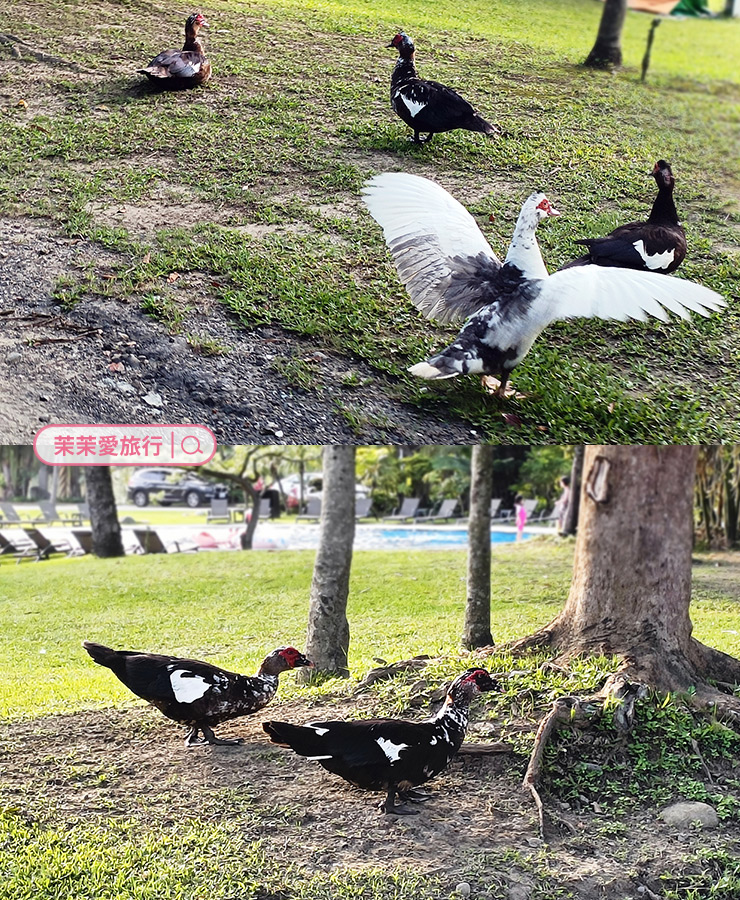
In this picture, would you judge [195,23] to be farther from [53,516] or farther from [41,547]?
[41,547]

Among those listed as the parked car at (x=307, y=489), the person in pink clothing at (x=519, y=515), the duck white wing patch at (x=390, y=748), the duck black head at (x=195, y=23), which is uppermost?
the duck black head at (x=195, y=23)

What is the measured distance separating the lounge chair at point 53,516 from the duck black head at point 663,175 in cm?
228

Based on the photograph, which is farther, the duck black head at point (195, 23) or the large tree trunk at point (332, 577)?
the large tree trunk at point (332, 577)

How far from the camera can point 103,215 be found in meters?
3.07

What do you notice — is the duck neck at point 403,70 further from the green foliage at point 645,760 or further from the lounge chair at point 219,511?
the green foliage at point 645,760

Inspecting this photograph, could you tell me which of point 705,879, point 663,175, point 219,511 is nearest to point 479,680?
point 705,879

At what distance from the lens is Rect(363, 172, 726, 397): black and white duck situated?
2611mm

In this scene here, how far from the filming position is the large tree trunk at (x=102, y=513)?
3297 mm

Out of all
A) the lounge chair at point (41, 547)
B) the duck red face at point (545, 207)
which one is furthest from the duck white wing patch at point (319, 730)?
the duck red face at point (545, 207)

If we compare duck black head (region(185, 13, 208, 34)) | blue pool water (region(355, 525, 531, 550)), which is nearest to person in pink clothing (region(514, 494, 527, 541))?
blue pool water (region(355, 525, 531, 550))

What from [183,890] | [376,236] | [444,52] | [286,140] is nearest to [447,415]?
[376,236]

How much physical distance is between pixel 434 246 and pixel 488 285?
214mm

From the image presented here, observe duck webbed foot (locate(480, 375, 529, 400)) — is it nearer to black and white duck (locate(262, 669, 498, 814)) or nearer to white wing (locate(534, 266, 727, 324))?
white wing (locate(534, 266, 727, 324))

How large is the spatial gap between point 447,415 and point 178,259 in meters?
0.99
